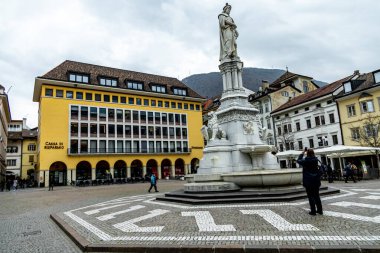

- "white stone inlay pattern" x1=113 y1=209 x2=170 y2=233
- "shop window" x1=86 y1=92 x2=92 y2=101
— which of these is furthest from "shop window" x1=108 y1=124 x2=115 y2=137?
"white stone inlay pattern" x1=113 y1=209 x2=170 y2=233

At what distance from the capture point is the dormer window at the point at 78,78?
48044 mm

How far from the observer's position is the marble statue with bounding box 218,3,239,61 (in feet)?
55.4

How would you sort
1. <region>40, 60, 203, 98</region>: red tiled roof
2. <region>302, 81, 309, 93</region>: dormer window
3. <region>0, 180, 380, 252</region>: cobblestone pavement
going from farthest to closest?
<region>302, 81, 309, 93</region>: dormer window, <region>40, 60, 203, 98</region>: red tiled roof, <region>0, 180, 380, 252</region>: cobblestone pavement

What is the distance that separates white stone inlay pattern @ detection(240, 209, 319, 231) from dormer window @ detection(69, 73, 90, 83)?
1839 inches

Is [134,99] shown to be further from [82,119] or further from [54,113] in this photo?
[54,113]

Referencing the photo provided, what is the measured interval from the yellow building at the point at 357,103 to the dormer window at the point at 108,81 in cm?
3864

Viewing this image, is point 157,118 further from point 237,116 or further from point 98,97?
point 237,116

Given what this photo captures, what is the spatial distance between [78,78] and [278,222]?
1923 inches

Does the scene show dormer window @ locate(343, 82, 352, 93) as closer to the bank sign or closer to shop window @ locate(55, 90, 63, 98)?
the bank sign

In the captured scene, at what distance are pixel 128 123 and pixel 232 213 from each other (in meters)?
46.6

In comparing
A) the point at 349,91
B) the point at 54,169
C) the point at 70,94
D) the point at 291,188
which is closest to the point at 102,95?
the point at 70,94

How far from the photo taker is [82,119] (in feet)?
158

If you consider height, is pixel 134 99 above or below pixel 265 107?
above

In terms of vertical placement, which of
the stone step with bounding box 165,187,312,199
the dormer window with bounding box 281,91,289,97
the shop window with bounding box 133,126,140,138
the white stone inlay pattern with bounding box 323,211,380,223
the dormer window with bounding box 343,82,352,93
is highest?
the dormer window with bounding box 281,91,289,97
